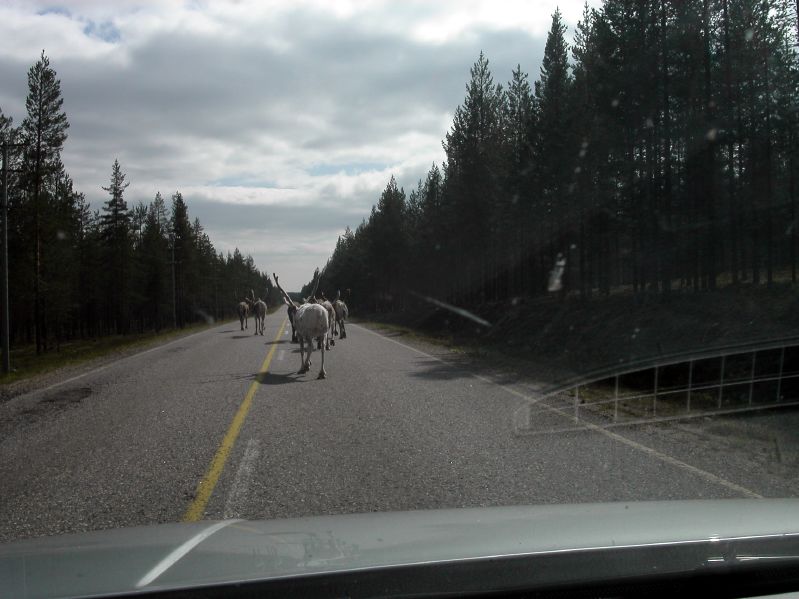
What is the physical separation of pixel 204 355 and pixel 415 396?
1245cm

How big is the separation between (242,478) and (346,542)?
3.83m

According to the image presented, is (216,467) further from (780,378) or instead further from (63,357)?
(63,357)

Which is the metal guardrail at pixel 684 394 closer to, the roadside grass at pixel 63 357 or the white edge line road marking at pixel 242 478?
the white edge line road marking at pixel 242 478

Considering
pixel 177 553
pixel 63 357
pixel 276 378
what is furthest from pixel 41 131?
pixel 177 553

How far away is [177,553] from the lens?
3207 mm

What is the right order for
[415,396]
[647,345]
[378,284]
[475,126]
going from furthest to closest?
[378,284]
[475,126]
[647,345]
[415,396]

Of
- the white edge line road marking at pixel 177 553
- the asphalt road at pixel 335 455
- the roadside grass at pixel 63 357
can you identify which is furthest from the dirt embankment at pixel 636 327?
the roadside grass at pixel 63 357

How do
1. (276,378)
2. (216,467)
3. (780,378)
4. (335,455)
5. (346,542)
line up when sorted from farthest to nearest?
(276,378)
(780,378)
(335,455)
(216,467)
(346,542)

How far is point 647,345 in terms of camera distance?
67.0 feet

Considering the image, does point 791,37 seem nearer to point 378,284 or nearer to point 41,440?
point 41,440

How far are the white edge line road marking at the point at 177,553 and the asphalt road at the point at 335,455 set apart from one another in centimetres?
186

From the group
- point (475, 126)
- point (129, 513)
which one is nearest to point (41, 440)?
point (129, 513)

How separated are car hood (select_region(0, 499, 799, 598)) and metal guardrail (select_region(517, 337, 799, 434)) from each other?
548 centimetres

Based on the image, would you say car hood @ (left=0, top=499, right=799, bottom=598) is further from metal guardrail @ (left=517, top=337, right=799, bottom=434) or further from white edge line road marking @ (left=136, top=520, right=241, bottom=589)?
metal guardrail @ (left=517, top=337, right=799, bottom=434)
